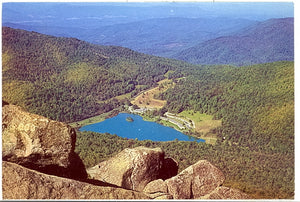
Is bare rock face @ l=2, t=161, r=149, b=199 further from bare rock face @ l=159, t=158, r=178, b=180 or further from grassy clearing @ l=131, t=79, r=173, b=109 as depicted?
grassy clearing @ l=131, t=79, r=173, b=109

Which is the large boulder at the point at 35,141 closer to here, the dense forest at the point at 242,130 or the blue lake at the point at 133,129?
the dense forest at the point at 242,130

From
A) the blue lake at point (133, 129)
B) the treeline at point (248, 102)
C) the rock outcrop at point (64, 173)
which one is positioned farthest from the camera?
the treeline at point (248, 102)

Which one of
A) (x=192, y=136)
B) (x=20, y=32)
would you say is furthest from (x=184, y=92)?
(x=20, y=32)

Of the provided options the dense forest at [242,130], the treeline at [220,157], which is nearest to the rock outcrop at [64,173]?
the dense forest at [242,130]

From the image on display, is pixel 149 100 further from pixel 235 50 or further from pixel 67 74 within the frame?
pixel 235 50

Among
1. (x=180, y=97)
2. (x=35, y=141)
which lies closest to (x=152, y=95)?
(x=180, y=97)

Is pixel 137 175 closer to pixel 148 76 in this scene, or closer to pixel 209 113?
pixel 209 113
